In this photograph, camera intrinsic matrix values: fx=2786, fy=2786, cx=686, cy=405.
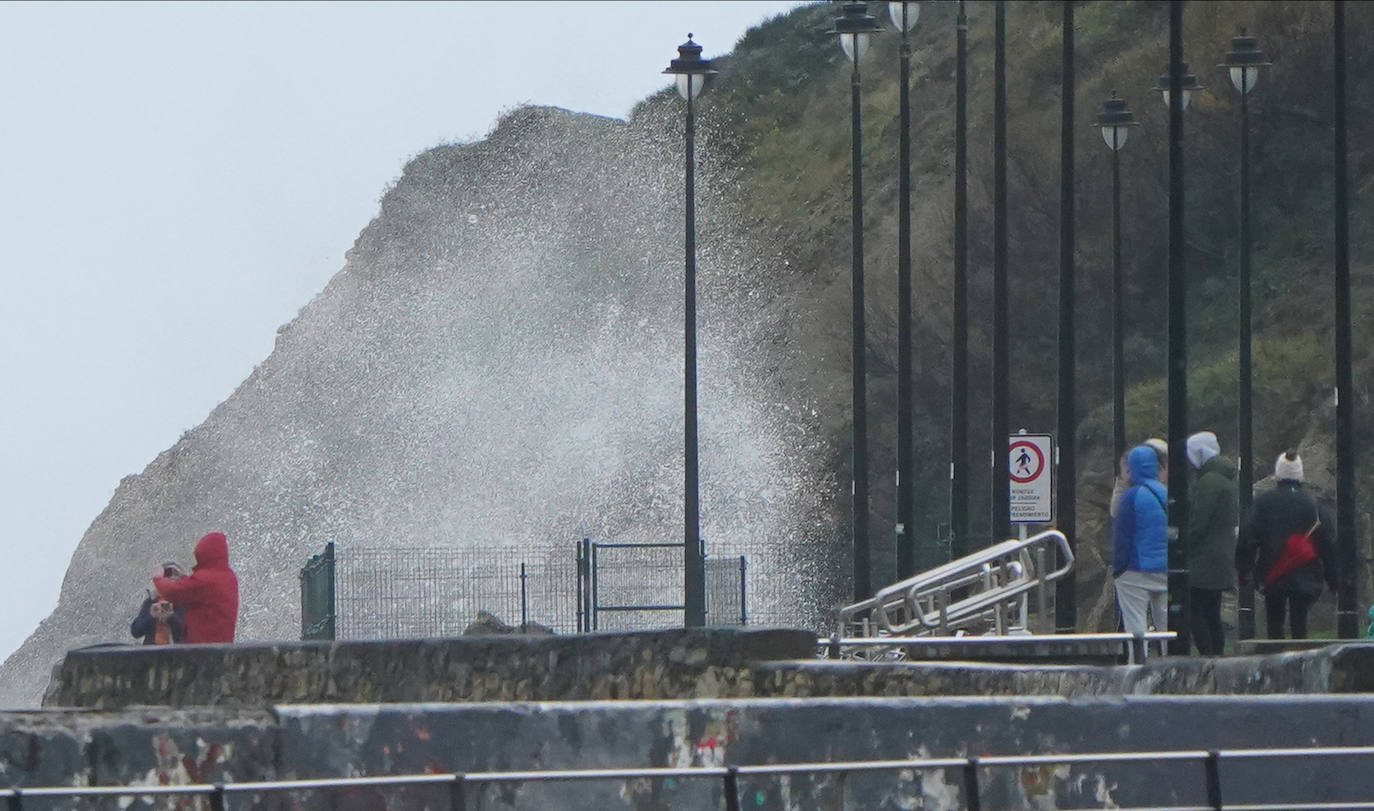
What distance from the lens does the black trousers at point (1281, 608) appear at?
19.5m

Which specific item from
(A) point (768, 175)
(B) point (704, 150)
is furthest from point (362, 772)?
(B) point (704, 150)

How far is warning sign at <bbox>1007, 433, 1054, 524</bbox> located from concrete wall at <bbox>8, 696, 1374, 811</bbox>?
2002cm

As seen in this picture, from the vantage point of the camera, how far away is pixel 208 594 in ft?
62.5

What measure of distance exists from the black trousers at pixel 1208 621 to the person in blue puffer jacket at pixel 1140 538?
28.6 inches

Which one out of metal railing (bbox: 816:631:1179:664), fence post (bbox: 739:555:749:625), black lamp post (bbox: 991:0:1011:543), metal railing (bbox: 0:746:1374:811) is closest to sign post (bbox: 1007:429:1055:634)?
black lamp post (bbox: 991:0:1011:543)

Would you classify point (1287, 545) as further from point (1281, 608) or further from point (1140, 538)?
point (1140, 538)

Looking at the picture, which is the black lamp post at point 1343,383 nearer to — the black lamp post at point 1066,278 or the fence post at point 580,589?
the black lamp post at point 1066,278

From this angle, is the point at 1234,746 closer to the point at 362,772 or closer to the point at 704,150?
the point at 362,772

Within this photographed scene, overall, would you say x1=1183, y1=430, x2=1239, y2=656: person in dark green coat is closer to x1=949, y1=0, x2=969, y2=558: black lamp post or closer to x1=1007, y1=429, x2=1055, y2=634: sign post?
x1=1007, y1=429, x2=1055, y2=634: sign post

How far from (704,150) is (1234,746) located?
104m

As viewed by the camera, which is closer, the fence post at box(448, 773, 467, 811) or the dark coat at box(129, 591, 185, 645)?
the fence post at box(448, 773, 467, 811)

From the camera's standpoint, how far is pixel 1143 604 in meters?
18.3

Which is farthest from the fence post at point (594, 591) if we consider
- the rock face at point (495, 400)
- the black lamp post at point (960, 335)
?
the rock face at point (495, 400)

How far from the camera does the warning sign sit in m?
28.5
